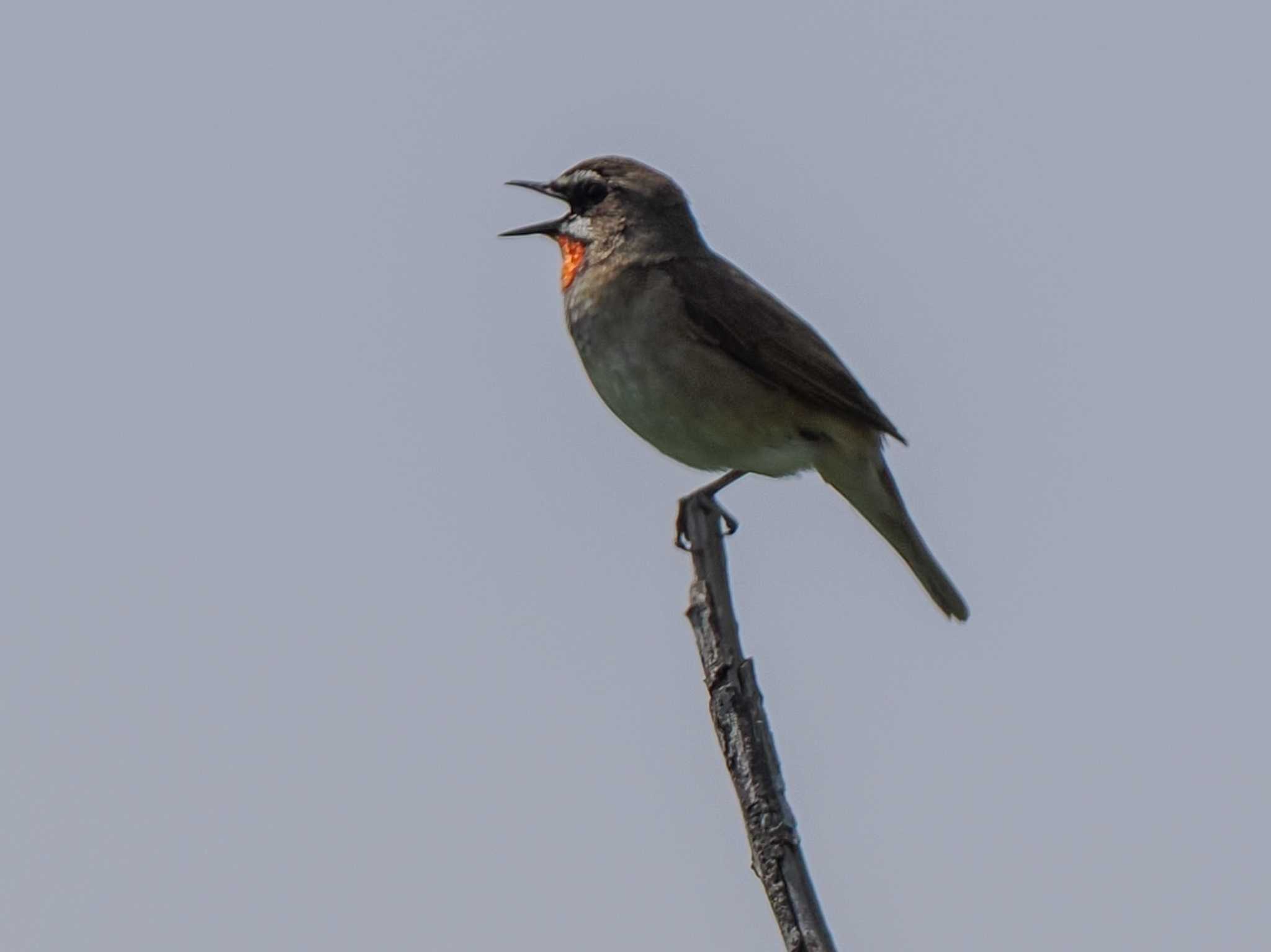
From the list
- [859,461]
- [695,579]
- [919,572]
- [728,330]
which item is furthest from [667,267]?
[695,579]

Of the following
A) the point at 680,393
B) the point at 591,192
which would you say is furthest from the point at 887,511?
the point at 591,192

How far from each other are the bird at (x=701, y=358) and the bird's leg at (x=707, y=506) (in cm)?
1

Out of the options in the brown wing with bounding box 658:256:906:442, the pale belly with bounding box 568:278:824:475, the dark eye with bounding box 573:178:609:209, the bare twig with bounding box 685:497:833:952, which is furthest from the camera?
the dark eye with bounding box 573:178:609:209

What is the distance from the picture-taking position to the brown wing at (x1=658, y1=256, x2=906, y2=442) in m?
9.61

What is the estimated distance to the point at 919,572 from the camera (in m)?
10.1

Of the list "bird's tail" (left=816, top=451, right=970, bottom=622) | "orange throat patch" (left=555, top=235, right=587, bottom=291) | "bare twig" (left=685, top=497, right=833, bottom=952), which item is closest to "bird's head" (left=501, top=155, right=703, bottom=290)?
"orange throat patch" (left=555, top=235, right=587, bottom=291)

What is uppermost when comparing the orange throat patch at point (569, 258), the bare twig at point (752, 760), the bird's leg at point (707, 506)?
the orange throat patch at point (569, 258)

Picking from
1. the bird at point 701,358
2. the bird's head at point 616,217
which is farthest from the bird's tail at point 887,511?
the bird's head at point 616,217

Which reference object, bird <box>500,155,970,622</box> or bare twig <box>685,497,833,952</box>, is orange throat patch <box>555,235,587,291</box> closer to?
bird <box>500,155,970,622</box>

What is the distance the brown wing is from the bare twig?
2932mm

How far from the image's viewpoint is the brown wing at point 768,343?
961 centimetres

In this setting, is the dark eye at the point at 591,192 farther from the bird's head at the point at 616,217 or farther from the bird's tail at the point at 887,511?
the bird's tail at the point at 887,511

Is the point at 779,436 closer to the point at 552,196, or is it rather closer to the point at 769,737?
the point at 552,196

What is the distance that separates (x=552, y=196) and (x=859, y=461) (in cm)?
210
